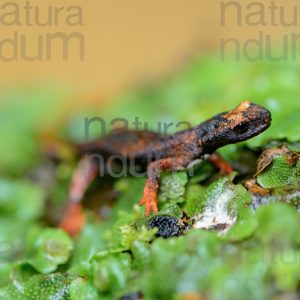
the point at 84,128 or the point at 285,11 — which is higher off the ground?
the point at 285,11

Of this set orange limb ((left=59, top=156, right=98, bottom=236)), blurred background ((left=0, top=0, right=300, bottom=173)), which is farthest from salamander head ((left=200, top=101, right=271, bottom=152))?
orange limb ((left=59, top=156, right=98, bottom=236))

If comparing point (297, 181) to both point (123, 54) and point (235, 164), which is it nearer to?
point (235, 164)

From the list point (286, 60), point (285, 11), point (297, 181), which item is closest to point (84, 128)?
point (286, 60)

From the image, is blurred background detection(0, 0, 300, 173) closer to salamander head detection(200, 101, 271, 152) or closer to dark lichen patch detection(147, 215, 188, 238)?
salamander head detection(200, 101, 271, 152)

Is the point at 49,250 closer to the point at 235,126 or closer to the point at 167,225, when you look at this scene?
the point at 167,225

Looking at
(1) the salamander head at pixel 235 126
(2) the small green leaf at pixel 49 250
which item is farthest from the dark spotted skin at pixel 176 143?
(2) the small green leaf at pixel 49 250

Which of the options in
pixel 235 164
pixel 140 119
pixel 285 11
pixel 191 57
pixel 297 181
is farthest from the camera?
pixel 285 11
